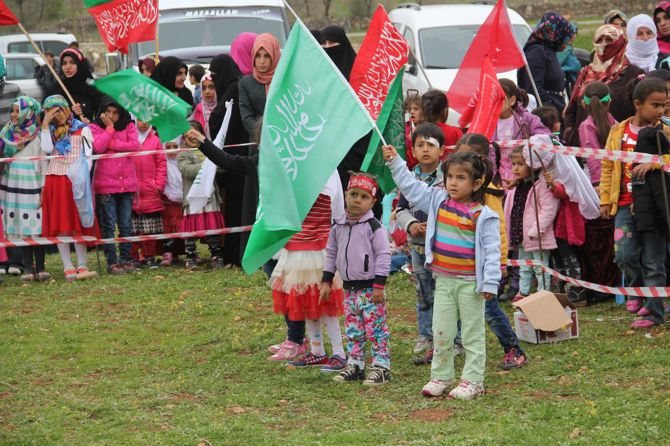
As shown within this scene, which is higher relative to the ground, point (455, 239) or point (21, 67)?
point (21, 67)

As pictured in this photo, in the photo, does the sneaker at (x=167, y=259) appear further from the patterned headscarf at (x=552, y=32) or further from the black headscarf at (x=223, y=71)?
the patterned headscarf at (x=552, y=32)

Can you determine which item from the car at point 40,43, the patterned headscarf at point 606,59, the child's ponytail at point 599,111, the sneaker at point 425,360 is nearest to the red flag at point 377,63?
the sneaker at point 425,360

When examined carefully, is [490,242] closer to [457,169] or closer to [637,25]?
[457,169]

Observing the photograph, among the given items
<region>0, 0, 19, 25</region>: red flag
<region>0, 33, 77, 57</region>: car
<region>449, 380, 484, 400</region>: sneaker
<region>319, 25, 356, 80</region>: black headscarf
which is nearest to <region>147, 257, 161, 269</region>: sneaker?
<region>0, 0, 19, 25</region>: red flag

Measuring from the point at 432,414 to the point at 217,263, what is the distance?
6.61 meters

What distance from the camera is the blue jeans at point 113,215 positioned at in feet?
42.8

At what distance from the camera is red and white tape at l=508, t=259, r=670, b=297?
348 inches

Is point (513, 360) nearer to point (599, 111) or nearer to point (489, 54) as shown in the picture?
point (599, 111)

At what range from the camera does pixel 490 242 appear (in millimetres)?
7141

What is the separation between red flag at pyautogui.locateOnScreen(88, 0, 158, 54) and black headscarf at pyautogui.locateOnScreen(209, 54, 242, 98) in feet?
2.71

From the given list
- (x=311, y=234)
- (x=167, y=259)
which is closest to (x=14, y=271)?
(x=167, y=259)

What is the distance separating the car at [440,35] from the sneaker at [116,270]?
219 inches

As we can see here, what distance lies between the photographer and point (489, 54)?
35.1 ft

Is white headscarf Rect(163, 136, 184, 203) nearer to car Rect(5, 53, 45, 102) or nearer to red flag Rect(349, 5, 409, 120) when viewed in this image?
red flag Rect(349, 5, 409, 120)
